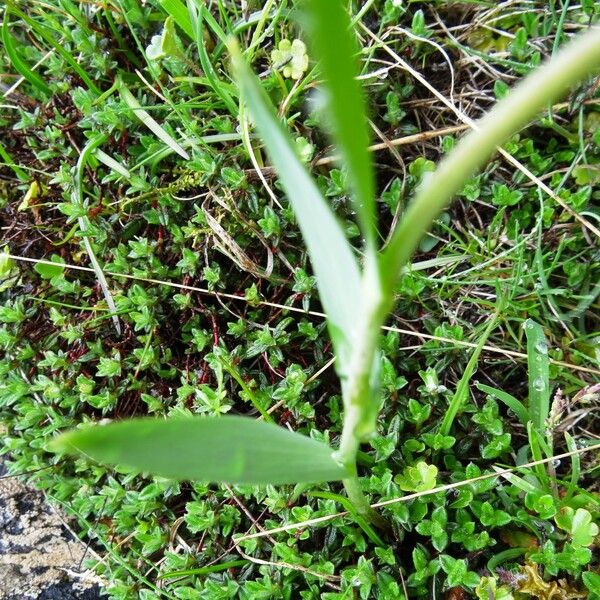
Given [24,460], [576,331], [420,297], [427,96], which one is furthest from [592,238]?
[24,460]

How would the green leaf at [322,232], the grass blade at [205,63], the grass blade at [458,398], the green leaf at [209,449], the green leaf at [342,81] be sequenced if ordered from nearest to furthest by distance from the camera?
the green leaf at [342,81], the green leaf at [209,449], the green leaf at [322,232], the grass blade at [458,398], the grass blade at [205,63]

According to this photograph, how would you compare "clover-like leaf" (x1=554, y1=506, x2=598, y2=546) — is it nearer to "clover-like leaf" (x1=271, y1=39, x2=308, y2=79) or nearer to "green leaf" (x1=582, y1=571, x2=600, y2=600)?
"green leaf" (x1=582, y1=571, x2=600, y2=600)

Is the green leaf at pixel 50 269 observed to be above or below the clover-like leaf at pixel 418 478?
above

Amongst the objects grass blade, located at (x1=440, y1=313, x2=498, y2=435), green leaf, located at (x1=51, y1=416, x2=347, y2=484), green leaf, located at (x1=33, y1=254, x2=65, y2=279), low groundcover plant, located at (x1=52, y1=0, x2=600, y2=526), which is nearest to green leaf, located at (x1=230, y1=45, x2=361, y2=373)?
low groundcover plant, located at (x1=52, y1=0, x2=600, y2=526)

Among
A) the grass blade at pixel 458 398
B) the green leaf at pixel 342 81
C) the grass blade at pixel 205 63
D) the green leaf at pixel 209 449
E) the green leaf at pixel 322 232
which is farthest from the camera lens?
the grass blade at pixel 205 63

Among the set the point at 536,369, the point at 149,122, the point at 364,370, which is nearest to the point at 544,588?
the point at 536,369

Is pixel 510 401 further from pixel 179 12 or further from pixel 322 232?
pixel 179 12

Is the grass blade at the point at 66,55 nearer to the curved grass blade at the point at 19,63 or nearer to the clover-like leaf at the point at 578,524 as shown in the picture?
the curved grass blade at the point at 19,63

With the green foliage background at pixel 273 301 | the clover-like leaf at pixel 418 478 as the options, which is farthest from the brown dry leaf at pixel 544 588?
the clover-like leaf at pixel 418 478
